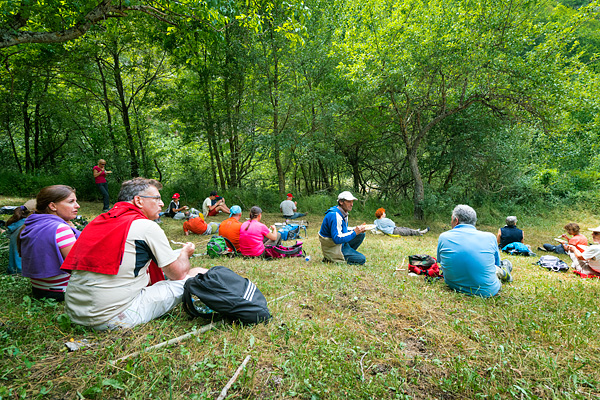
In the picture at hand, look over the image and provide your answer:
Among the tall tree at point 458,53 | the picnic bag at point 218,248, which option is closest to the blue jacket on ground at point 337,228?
the picnic bag at point 218,248

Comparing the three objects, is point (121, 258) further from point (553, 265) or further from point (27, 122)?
point (27, 122)

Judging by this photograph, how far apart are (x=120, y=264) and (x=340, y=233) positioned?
11.3 feet

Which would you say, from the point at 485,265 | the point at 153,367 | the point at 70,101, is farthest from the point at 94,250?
the point at 70,101

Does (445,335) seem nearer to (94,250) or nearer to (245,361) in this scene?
(245,361)

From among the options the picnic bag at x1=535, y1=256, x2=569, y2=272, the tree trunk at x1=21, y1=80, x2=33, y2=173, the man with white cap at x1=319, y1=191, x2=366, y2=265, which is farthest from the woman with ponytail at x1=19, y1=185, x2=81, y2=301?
the tree trunk at x1=21, y1=80, x2=33, y2=173

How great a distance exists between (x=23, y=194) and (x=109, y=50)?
7038mm

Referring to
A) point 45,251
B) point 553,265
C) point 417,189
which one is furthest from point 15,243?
point 417,189

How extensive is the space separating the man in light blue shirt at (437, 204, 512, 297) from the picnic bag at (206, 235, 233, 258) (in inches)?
158

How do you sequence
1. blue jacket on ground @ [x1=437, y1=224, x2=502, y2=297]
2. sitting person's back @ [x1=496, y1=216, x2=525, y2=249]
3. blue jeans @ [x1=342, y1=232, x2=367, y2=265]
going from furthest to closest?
1. sitting person's back @ [x1=496, y1=216, x2=525, y2=249]
2. blue jeans @ [x1=342, y1=232, x2=367, y2=265]
3. blue jacket on ground @ [x1=437, y1=224, x2=502, y2=297]

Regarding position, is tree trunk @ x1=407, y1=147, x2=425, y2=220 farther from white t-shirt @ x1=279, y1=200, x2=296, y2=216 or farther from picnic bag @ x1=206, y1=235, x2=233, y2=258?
picnic bag @ x1=206, y1=235, x2=233, y2=258

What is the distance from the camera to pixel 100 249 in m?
2.14

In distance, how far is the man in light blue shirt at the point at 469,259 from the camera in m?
3.44

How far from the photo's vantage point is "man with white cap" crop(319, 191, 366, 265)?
4.83 meters

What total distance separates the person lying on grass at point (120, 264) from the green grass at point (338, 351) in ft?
0.49
